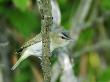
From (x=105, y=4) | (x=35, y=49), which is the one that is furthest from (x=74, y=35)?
(x=35, y=49)

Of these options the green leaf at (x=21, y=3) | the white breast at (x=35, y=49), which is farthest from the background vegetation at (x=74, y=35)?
the white breast at (x=35, y=49)

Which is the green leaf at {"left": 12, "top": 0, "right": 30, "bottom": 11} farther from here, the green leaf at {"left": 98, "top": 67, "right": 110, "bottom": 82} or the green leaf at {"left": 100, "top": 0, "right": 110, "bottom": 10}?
the green leaf at {"left": 98, "top": 67, "right": 110, "bottom": 82}

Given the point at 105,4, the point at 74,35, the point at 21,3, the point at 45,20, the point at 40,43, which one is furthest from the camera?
the point at 105,4

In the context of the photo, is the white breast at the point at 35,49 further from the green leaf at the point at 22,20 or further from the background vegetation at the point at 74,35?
the green leaf at the point at 22,20

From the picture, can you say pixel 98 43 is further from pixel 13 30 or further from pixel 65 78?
pixel 65 78

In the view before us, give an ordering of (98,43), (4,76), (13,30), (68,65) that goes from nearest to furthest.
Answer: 1. (68,65)
2. (4,76)
3. (13,30)
4. (98,43)

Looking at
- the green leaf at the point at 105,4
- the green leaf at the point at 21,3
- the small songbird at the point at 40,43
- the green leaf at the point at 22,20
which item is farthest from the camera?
the green leaf at the point at 105,4

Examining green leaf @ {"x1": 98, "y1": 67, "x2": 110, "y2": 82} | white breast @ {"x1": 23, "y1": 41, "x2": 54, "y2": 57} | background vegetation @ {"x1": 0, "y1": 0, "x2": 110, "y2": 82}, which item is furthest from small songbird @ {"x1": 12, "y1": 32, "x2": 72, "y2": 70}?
green leaf @ {"x1": 98, "y1": 67, "x2": 110, "y2": 82}

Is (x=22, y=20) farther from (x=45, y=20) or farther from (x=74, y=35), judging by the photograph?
(x=45, y=20)

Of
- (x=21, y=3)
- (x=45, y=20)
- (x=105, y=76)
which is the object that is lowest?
(x=45, y=20)

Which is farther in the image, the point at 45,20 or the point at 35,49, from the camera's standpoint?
the point at 35,49

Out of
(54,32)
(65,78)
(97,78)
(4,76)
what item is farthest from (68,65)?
(97,78)
